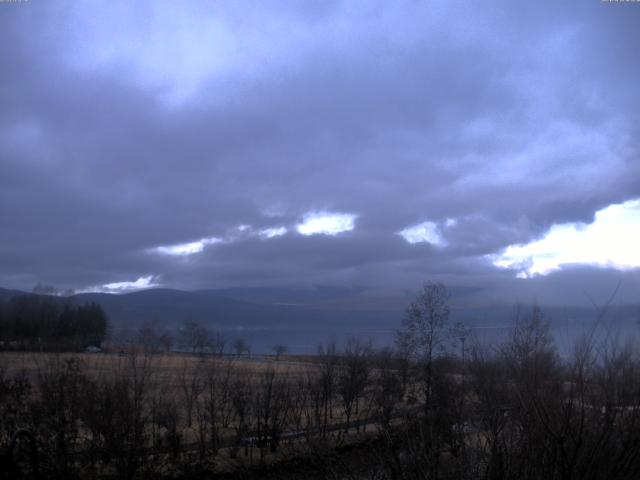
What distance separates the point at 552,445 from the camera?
6.07 metres

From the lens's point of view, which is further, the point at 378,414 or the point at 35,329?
the point at 35,329

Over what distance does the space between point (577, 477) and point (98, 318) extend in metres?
84.1

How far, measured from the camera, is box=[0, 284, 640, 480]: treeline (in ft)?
21.3

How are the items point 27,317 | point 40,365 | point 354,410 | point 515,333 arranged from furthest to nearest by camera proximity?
point 27,317 < point 354,410 < point 40,365 < point 515,333

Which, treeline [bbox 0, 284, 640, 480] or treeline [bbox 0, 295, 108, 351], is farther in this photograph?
treeline [bbox 0, 295, 108, 351]

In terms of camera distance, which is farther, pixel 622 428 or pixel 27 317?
pixel 27 317

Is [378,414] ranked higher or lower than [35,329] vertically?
lower

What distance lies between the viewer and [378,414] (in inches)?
699

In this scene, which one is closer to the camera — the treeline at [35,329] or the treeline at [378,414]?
Answer: the treeline at [378,414]

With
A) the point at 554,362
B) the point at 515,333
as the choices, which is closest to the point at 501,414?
the point at 554,362

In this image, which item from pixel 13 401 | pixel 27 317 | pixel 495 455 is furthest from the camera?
pixel 27 317

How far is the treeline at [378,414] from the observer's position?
648cm

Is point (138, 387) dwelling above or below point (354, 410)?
above

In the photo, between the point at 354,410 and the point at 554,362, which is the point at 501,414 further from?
the point at 354,410
